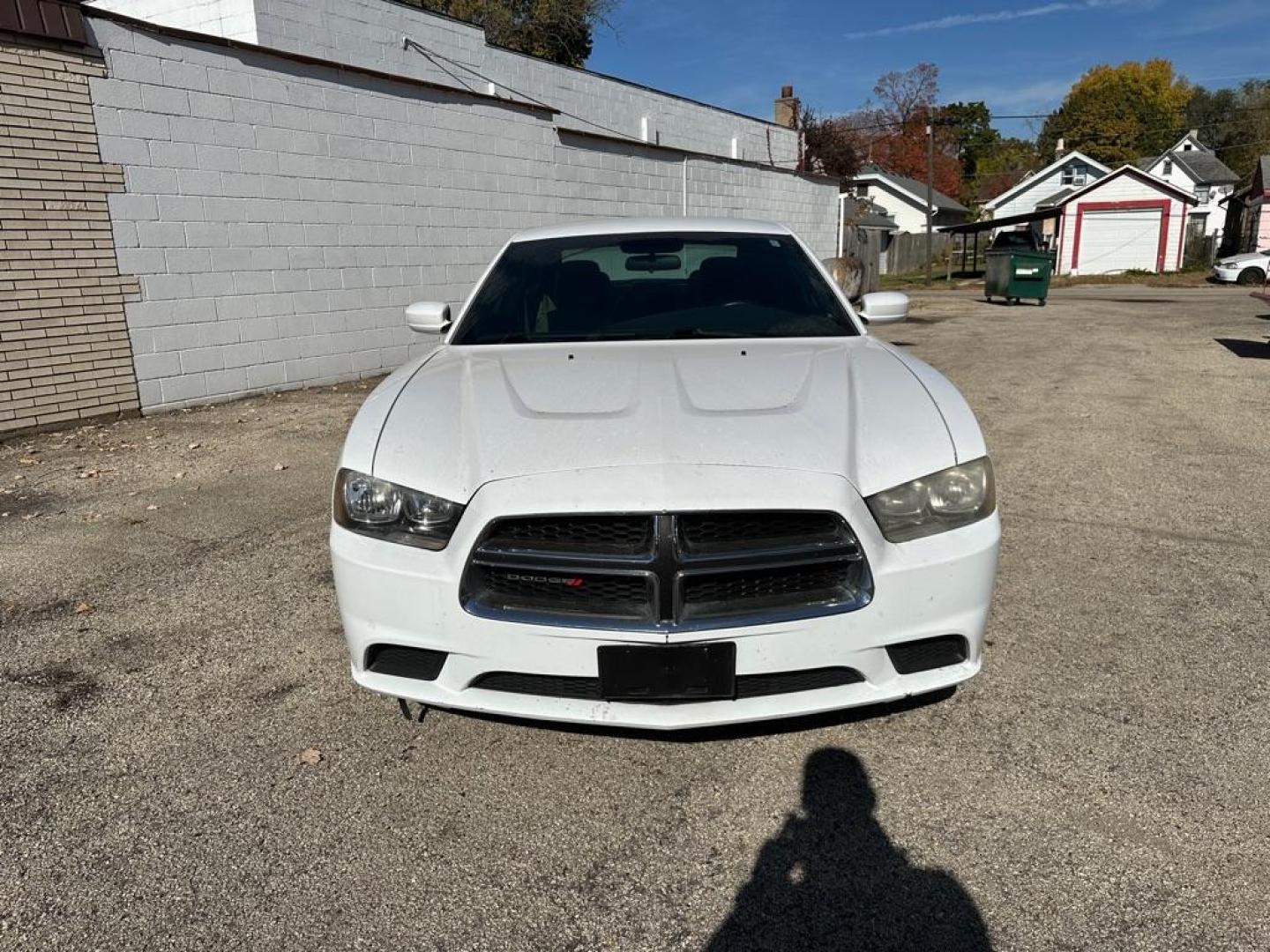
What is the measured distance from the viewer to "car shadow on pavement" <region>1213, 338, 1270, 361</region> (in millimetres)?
11391

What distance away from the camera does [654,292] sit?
3863 mm

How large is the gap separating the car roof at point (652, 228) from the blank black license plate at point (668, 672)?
2555mm

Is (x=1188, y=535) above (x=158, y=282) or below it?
below

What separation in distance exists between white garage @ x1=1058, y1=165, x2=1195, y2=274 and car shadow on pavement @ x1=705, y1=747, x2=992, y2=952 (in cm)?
3692

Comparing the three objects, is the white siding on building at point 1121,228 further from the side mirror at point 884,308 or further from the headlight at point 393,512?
the headlight at point 393,512

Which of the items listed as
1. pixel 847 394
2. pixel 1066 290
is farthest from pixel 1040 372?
pixel 1066 290

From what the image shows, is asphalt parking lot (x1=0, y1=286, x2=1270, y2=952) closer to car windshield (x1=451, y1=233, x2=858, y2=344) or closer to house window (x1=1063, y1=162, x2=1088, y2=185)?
car windshield (x1=451, y1=233, x2=858, y2=344)

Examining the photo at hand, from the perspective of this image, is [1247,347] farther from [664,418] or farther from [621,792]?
[621,792]

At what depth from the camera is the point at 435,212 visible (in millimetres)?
10609

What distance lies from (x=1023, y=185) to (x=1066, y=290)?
89.6 feet

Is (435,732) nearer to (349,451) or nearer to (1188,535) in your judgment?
(349,451)

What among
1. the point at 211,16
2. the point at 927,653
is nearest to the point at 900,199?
the point at 211,16

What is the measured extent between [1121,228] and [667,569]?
128ft

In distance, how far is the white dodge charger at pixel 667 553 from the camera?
2.22 metres
